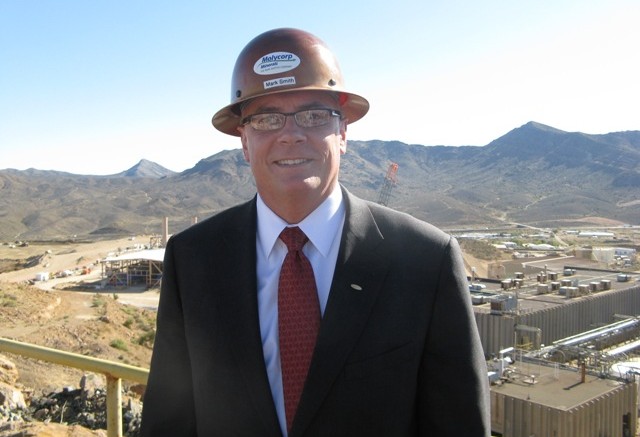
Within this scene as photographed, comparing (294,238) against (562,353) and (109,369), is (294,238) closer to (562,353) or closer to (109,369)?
(109,369)

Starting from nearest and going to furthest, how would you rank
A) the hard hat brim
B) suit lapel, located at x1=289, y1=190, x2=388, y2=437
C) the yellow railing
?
suit lapel, located at x1=289, y1=190, x2=388, y2=437, the hard hat brim, the yellow railing

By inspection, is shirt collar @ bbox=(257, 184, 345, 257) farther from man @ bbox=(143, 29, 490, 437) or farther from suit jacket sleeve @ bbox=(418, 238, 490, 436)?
suit jacket sleeve @ bbox=(418, 238, 490, 436)

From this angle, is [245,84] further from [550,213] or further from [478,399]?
[550,213]

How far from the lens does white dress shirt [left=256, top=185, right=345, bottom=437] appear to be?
2.38m

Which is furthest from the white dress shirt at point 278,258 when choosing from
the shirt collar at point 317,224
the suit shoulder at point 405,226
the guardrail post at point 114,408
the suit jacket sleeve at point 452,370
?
the guardrail post at point 114,408

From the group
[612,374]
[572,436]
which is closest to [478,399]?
[572,436]

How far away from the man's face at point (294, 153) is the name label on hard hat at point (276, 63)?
0.11 meters

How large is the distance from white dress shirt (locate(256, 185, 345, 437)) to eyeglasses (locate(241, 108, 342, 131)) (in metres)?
0.31

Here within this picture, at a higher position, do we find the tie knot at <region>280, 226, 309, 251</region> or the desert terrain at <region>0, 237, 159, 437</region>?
the tie knot at <region>280, 226, 309, 251</region>

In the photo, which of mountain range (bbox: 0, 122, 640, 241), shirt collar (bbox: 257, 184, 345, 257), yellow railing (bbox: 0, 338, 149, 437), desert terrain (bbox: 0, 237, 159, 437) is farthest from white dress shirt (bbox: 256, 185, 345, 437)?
mountain range (bbox: 0, 122, 640, 241)

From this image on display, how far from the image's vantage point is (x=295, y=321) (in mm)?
2330

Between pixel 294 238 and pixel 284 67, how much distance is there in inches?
28.4

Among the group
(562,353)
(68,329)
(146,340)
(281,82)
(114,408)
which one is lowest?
(562,353)

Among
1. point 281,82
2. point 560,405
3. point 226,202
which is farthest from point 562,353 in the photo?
point 226,202
